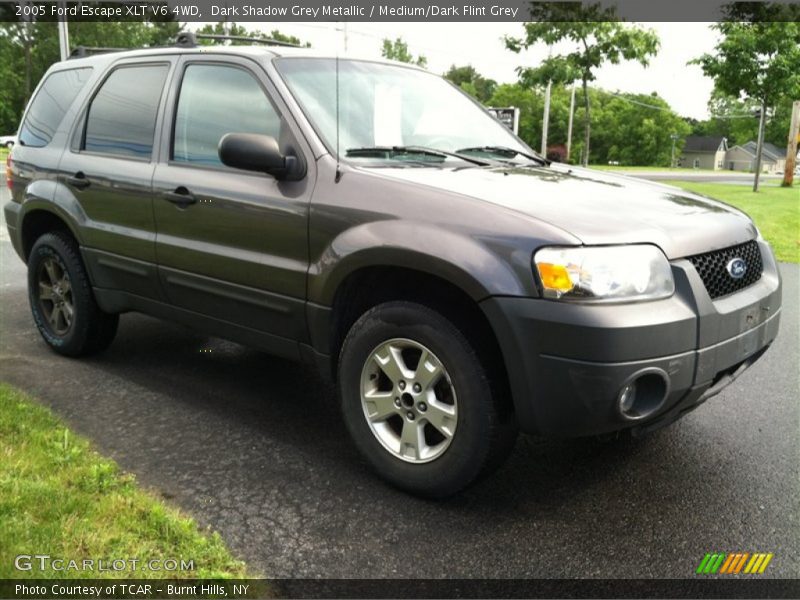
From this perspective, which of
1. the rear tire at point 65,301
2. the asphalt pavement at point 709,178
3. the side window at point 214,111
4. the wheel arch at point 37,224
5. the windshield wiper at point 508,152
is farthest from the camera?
the asphalt pavement at point 709,178

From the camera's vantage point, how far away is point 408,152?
3518mm

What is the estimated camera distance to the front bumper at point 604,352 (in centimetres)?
253

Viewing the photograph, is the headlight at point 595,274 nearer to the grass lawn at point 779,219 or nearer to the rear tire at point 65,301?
the rear tire at point 65,301

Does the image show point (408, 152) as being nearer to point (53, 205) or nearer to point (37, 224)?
point (53, 205)

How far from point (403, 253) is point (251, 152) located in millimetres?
831

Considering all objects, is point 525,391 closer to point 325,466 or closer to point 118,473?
point 325,466

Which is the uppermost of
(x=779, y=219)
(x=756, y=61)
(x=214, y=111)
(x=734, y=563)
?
(x=756, y=61)

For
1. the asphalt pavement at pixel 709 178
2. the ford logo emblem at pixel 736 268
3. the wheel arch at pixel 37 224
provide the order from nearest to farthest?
the ford logo emblem at pixel 736 268 → the wheel arch at pixel 37 224 → the asphalt pavement at pixel 709 178

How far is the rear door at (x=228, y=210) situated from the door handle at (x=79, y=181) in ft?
2.32

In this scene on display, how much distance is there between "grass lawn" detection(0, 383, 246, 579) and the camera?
8.21 feet

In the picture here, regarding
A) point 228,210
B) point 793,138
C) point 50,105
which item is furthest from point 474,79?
point 228,210

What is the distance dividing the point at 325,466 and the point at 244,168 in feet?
4.54

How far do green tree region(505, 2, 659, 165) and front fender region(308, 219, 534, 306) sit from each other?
16.8m

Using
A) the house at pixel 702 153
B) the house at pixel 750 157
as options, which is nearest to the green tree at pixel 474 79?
the house at pixel 702 153
